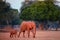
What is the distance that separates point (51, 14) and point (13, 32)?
0.53 meters

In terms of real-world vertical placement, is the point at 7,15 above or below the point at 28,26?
above

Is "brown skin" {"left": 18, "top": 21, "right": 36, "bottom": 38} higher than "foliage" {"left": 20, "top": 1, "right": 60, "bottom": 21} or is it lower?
lower

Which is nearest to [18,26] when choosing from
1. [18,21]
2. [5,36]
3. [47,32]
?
[18,21]

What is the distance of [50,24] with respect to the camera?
238cm

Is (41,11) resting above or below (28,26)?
above

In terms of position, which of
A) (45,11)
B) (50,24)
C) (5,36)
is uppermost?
(45,11)

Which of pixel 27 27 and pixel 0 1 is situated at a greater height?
pixel 0 1

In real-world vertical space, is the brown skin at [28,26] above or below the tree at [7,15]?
below

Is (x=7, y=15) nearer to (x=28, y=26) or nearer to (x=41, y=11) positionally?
(x=28, y=26)

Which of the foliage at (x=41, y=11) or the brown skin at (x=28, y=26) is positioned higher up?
the foliage at (x=41, y=11)

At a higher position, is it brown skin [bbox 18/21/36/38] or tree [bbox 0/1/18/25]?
tree [bbox 0/1/18/25]

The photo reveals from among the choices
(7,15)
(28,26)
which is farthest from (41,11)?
(7,15)

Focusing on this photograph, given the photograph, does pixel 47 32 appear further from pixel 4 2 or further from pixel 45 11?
pixel 4 2

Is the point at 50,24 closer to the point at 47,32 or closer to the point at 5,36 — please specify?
the point at 47,32
